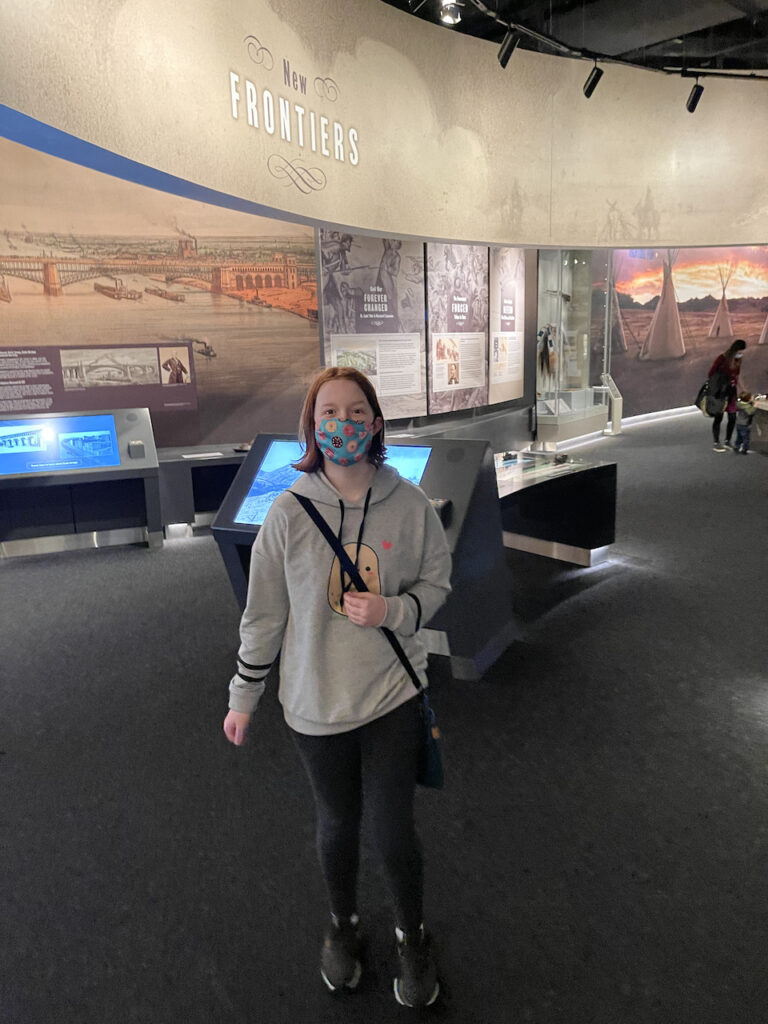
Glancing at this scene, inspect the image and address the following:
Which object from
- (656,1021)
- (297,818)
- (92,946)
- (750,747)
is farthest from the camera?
(750,747)

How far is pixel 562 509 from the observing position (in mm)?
5082

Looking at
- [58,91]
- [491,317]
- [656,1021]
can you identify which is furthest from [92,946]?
[491,317]

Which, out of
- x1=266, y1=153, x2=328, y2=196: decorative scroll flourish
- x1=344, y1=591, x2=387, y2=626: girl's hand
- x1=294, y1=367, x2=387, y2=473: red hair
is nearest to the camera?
x1=344, y1=591, x2=387, y2=626: girl's hand

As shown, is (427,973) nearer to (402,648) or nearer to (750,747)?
(402,648)

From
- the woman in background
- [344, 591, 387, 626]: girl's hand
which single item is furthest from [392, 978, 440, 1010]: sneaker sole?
the woman in background

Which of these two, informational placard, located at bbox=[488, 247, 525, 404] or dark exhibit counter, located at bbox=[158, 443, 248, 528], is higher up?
informational placard, located at bbox=[488, 247, 525, 404]

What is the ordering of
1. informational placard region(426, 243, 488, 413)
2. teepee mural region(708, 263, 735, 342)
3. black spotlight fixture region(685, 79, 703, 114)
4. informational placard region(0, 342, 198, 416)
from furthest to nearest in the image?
teepee mural region(708, 263, 735, 342), informational placard region(426, 243, 488, 413), black spotlight fixture region(685, 79, 703, 114), informational placard region(0, 342, 198, 416)

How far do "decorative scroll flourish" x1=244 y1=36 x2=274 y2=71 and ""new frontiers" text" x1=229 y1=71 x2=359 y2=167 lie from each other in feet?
0.45

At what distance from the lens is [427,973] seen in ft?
5.67

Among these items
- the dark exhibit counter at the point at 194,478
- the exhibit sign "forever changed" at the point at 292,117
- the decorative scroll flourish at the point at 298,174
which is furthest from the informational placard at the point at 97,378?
the exhibit sign "forever changed" at the point at 292,117

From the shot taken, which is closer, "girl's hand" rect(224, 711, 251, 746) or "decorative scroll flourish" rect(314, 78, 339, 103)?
"girl's hand" rect(224, 711, 251, 746)

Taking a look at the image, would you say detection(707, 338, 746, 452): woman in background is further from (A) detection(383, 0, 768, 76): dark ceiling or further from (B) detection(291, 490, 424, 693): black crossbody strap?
(B) detection(291, 490, 424, 693): black crossbody strap

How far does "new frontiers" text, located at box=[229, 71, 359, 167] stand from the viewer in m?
4.15

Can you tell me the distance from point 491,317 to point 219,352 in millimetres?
3872
